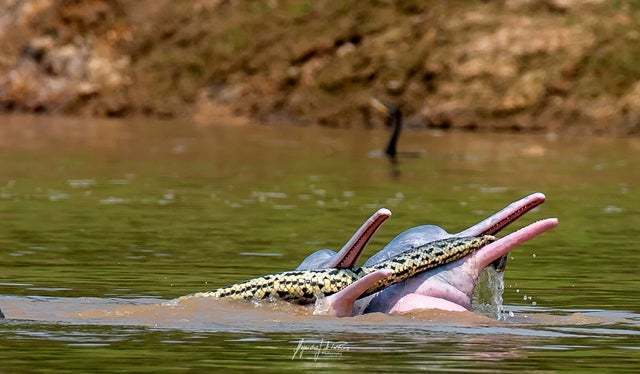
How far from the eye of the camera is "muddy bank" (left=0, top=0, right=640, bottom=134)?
206 feet

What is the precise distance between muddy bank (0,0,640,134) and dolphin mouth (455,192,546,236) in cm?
4478

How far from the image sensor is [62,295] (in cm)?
1784

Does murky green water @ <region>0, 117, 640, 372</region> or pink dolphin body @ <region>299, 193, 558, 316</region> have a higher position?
pink dolphin body @ <region>299, 193, 558, 316</region>

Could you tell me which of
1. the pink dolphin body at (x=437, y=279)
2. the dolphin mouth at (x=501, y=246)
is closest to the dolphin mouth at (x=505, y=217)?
the pink dolphin body at (x=437, y=279)

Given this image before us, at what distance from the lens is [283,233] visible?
84.4 feet

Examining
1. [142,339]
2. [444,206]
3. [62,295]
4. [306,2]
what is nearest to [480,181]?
[444,206]

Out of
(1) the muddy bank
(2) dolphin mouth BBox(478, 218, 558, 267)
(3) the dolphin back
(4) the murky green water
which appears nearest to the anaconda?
(2) dolphin mouth BBox(478, 218, 558, 267)

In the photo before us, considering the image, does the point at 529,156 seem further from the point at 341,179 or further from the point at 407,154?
the point at 341,179

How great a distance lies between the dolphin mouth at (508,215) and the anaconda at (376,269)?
13 cm

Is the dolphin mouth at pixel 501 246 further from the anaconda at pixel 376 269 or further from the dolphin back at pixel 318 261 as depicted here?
the dolphin back at pixel 318 261

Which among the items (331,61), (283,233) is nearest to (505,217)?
(283,233)

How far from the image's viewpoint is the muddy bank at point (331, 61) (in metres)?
62.9

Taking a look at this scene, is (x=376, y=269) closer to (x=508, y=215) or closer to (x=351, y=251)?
(x=351, y=251)

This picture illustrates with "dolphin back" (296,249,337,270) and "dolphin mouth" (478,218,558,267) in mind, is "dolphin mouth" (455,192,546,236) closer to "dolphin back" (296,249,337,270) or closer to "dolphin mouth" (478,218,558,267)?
"dolphin mouth" (478,218,558,267)
